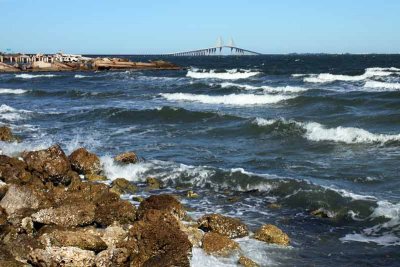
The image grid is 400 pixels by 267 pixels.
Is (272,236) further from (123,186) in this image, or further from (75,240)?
(123,186)

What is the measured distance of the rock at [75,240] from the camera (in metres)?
5.93

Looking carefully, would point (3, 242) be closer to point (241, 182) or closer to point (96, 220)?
point (96, 220)

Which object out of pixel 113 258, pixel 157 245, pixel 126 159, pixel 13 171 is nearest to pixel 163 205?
pixel 157 245

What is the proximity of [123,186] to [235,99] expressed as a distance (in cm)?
1764

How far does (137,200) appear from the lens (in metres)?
9.16

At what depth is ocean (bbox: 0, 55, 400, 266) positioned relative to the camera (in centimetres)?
741

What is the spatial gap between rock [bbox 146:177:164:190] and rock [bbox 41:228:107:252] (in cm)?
430

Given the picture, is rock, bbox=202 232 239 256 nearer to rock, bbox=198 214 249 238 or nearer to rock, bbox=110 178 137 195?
rock, bbox=198 214 249 238

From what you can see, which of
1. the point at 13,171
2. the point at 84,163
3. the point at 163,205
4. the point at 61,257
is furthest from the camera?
the point at 84,163

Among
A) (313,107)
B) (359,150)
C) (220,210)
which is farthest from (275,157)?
(313,107)

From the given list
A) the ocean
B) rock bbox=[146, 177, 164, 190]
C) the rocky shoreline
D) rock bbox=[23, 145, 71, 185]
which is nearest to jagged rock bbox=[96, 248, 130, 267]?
the rocky shoreline

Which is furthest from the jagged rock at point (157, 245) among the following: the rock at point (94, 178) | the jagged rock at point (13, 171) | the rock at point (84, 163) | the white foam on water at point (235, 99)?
the white foam on water at point (235, 99)

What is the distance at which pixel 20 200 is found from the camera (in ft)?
24.8

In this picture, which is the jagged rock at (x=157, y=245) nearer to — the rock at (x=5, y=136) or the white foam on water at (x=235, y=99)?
the rock at (x=5, y=136)
